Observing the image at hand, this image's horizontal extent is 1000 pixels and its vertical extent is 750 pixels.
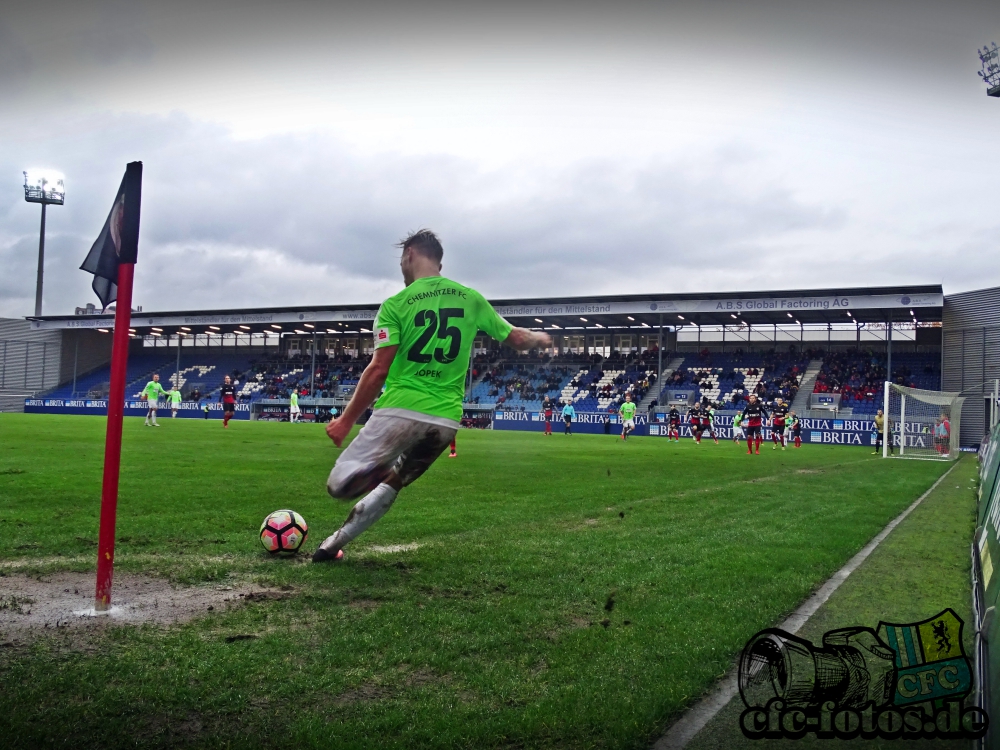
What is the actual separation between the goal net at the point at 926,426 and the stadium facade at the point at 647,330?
7163 millimetres

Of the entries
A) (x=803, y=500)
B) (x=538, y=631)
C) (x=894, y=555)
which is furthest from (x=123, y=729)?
(x=803, y=500)

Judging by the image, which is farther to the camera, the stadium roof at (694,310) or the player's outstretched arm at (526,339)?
the stadium roof at (694,310)

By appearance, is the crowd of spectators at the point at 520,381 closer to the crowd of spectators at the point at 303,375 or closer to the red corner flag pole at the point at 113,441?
the crowd of spectators at the point at 303,375

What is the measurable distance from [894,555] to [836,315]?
4421 cm

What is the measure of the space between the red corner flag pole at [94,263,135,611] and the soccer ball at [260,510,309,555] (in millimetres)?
1523

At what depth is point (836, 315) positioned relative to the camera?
46531mm

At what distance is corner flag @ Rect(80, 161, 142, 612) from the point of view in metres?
4.30

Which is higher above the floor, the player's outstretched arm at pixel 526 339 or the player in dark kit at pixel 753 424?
the player's outstretched arm at pixel 526 339

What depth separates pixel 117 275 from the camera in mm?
4438

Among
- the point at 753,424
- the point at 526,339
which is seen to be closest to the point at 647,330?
the point at 753,424

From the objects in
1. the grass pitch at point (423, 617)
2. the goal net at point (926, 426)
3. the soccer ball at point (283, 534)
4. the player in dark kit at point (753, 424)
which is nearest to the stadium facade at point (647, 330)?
the goal net at point (926, 426)

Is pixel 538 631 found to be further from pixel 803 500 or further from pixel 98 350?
pixel 98 350

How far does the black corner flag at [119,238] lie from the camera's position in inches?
172

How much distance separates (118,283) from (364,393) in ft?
5.40
